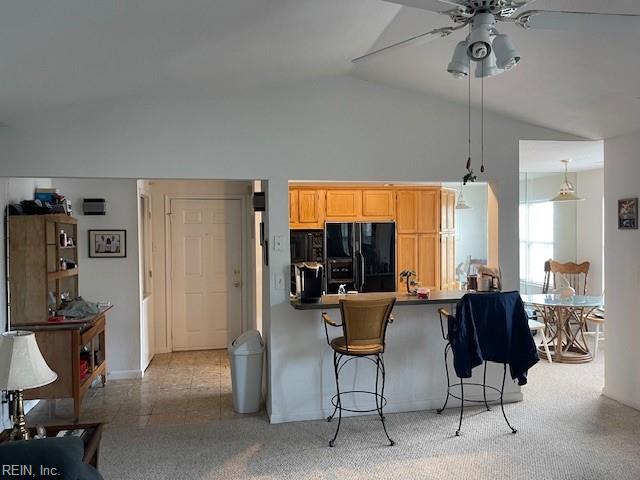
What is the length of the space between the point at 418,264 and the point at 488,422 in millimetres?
2741

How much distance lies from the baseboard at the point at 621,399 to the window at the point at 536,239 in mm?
→ 3120

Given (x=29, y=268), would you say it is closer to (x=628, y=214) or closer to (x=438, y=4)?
(x=438, y=4)

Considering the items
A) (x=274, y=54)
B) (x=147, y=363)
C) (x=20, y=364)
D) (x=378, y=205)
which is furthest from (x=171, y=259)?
(x=20, y=364)

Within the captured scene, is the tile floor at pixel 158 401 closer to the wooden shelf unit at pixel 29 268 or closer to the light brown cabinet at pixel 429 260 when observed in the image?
the wooden shelf unit at pixel 29 268

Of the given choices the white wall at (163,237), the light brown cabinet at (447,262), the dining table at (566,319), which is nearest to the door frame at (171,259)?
the white wall at (163,237)

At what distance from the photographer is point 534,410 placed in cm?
411

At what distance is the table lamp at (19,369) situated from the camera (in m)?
2.16

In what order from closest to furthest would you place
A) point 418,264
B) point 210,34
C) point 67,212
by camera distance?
point 210,34, point 67,212, point 418,264

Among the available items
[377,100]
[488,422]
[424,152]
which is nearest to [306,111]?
[377,100]

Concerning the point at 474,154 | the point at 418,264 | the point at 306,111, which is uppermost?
the point at 306,111

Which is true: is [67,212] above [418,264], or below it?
above

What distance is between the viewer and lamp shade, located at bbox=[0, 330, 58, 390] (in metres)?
2.15

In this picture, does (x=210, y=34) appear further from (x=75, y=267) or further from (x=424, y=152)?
(x=75, y=267)

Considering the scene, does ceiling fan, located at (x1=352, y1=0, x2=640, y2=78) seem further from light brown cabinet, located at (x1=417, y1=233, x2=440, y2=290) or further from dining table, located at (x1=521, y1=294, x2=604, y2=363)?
light brown cabinet, located at (x1=417, y1=233, x2=440, y2=290)
